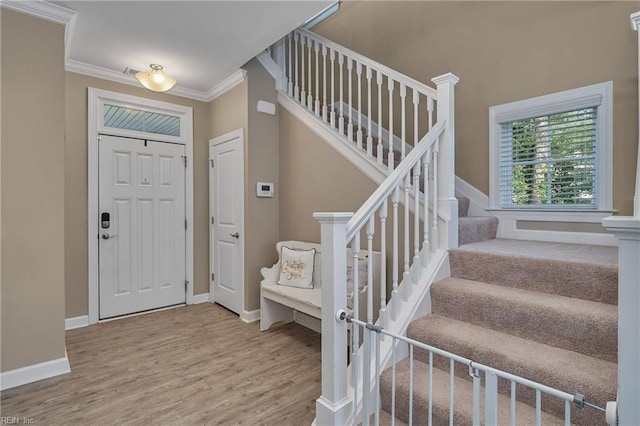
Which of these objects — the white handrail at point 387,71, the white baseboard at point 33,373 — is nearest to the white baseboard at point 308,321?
the white baseboard at point 33,373

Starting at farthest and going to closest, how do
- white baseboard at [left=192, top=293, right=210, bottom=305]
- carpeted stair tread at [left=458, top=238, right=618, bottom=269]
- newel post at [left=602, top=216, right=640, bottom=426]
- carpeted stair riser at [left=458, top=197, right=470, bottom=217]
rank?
1. white baseboard at [left=192, top=293, right=210, bottom=305]
2. carpeted stair riser at [left=458, top=197, right=470, bottom=217]
3. carpeted stair tread at [left=458, top=238, right=618, bottom=269]
4. newel post at [left=602, top=216, right=640, bottom=426]

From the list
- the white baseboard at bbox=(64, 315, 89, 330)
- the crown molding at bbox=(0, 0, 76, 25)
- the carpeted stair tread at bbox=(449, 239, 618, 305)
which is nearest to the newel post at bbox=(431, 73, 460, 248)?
the carpeted stair tread at bbox=(449, 239, 618, 305)

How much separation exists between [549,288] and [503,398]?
72 cm

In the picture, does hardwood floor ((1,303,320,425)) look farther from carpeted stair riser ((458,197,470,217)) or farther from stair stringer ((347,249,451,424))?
carpeted stair riser ((458,197,470,217))

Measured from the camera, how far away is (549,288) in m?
1.85

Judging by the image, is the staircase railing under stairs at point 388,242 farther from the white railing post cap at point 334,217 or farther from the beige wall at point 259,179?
the beige wall at point 259,179

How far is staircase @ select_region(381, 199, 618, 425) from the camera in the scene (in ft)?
4.55

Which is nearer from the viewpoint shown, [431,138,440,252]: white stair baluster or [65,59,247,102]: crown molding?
[431,138,440,252]: white stair baluster

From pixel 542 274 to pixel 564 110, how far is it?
168cm

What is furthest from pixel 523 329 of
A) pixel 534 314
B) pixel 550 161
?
pixel 550 161

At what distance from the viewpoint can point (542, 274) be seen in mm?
1881

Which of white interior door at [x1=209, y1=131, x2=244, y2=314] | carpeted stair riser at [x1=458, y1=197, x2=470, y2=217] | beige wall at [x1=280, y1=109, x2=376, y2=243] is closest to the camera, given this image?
beige wall at [x1=280, y1=109, x2=376, y2=243]

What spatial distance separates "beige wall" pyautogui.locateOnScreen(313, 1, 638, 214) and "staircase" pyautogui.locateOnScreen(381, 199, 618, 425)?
1.22 m

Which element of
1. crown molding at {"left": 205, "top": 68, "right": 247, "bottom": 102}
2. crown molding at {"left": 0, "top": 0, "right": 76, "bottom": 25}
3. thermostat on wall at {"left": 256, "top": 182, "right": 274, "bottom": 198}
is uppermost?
crown molding at {"left": 205, "top": 68, "right": 247, "bottom": 102}
